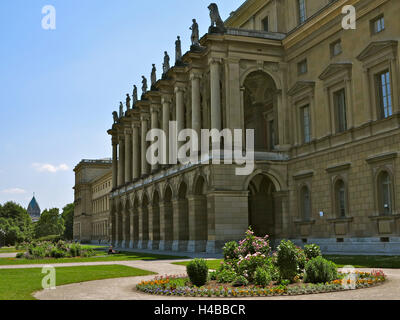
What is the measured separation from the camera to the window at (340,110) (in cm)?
3959

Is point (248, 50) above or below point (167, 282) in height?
above

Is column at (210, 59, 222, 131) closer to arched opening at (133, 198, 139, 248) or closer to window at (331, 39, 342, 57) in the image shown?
window at (331, 39, 342, 57)

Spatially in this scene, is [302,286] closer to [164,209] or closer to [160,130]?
[164,209]

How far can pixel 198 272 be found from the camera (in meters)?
17.1

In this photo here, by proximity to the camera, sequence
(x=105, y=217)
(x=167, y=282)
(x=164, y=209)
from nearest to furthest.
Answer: (x=167, y=282), (x=164, y=209), (x=105, y=217)

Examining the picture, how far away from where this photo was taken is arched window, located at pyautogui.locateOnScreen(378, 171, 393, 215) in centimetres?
3428

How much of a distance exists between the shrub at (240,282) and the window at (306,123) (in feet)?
→ 93.1

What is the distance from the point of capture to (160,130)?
6266cm

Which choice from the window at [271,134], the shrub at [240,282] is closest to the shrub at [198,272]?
the shrub at [240,282]

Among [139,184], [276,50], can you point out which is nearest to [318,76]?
[276,50]

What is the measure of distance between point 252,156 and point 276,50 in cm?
1060

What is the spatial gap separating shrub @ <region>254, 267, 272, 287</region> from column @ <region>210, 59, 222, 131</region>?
28.9 m
